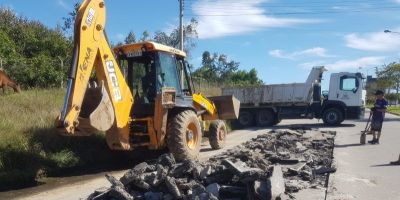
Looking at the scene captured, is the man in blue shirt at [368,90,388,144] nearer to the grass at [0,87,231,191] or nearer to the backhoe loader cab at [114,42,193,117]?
the backhoe loader cab at [114,42,193,117]

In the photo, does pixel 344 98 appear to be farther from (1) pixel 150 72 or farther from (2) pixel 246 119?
(1) pixel 150 72

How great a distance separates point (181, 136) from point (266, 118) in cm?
1556

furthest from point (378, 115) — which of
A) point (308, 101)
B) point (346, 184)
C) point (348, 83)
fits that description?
point (348, 83)

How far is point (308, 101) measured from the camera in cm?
2502

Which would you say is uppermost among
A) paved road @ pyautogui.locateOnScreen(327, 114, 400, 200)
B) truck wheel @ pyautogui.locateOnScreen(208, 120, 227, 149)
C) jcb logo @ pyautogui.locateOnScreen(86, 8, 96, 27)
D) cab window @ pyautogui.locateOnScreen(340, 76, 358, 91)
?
jcb logo @ pyautogui.locateOnScreen(86, 8, 96, 27)

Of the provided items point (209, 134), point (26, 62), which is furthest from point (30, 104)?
point (26, 62)

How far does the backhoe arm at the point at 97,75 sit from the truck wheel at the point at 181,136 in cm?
110

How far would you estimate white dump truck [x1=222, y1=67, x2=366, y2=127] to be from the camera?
971 inches

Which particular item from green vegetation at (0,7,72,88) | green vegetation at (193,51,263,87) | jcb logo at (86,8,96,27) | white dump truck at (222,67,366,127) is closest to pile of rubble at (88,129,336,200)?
jcb logo at (86,8,96,27)

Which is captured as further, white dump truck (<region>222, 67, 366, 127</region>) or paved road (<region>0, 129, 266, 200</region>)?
white dump truck (<region>222, 67, 366, 127</region>)

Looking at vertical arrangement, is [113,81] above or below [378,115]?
above

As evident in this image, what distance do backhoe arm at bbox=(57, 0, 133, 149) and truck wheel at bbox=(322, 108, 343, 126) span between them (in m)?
16.0

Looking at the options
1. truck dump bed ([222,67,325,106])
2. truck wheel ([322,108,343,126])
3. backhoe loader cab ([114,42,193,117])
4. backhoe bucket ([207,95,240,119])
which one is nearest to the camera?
backhoe loader cab ([114,42,193,117])

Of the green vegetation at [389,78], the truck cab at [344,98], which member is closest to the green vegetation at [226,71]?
the green vegetation at [389,78]
